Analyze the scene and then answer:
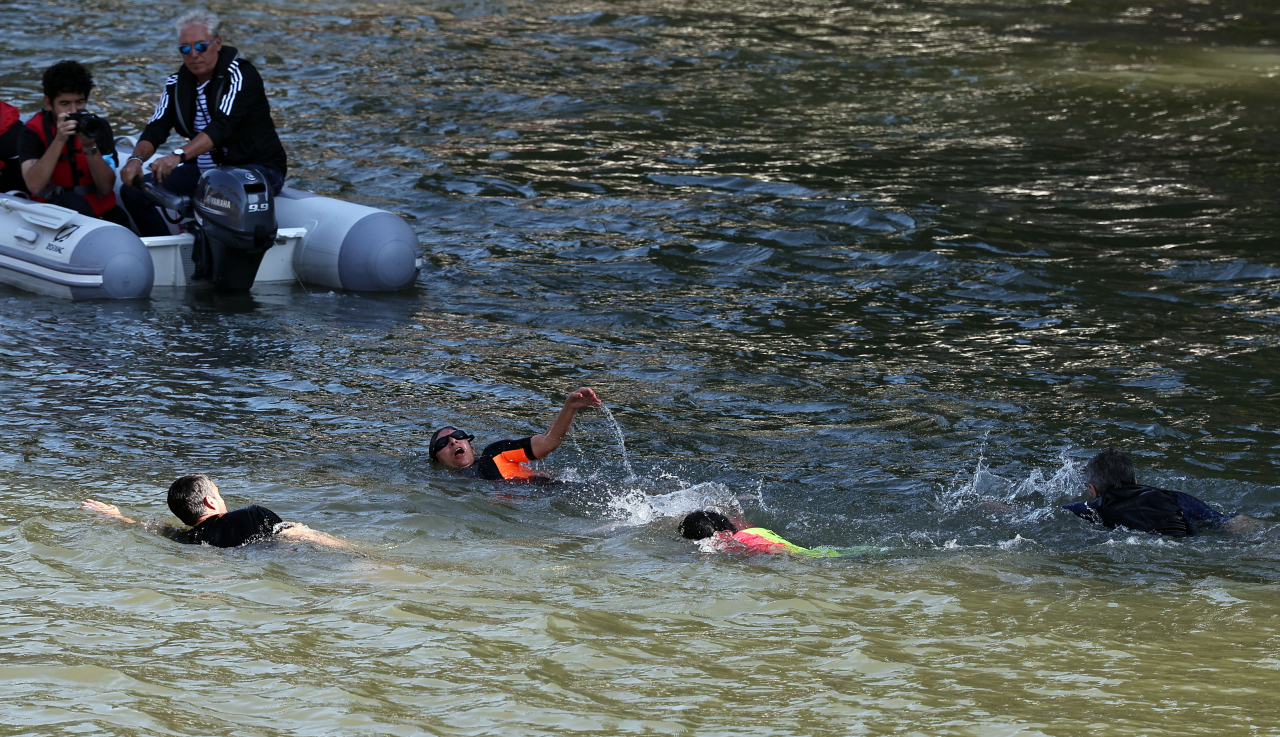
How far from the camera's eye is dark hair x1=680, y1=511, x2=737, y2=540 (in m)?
6.27

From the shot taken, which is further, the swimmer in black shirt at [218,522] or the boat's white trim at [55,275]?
the boat's white trim at [55,275]

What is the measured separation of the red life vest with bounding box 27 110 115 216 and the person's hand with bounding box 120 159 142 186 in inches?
8.8

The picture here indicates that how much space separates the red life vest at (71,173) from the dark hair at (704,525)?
6.51 metres

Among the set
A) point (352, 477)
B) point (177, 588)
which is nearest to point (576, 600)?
point (177, 588)

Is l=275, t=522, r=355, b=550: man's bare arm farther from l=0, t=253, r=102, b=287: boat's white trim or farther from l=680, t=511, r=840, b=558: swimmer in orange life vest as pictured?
l=0, t=253, r=102, b=287: boat's white trim

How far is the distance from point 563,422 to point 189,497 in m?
1.89

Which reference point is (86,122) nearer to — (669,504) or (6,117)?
(6,117)

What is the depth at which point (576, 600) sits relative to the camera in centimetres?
549

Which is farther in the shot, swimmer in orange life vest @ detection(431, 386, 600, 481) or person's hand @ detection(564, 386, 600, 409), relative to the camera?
swimmer in orange life vest @ detection(431, 386, 600, 481)

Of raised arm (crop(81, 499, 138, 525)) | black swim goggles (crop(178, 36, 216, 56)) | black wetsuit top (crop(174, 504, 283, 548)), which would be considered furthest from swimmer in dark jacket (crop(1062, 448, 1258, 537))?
black swim goggles (crop(178, 36, 216, 56))

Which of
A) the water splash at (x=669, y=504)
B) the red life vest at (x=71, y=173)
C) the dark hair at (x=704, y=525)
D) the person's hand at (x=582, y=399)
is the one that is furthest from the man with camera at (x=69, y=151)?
the dark hair at (x=704, y=525)

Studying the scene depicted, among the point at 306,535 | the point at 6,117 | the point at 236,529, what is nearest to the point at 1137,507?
the point at 306,535

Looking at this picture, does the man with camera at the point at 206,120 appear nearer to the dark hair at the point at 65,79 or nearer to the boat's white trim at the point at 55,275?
the dark hair at the point at 65,79

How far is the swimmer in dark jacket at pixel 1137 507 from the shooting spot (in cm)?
634
